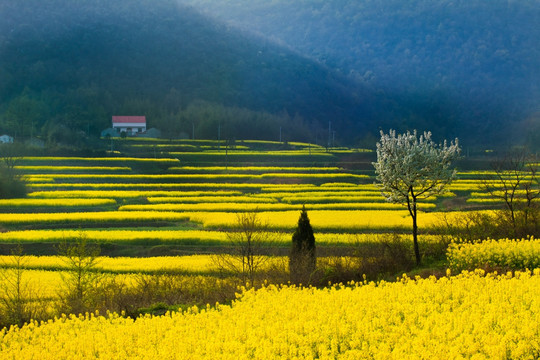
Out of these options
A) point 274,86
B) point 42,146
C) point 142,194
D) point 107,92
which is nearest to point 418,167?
point 142,194

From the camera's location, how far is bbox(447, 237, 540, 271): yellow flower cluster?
16.2 metres

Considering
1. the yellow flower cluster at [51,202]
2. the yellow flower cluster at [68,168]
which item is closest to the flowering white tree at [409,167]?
the yellow flower cluster at [51,202]

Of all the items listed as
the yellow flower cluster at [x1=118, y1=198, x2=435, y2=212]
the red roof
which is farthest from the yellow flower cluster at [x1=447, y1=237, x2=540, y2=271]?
the red roof

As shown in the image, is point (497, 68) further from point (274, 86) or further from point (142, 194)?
point (142, 194)

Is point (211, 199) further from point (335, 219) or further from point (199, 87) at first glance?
point (199, 87)

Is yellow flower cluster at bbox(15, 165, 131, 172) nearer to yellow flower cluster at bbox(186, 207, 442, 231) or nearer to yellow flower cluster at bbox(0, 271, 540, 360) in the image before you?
yellow flower cluster at bbox(186, 207, 442, 231)

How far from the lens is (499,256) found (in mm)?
16516

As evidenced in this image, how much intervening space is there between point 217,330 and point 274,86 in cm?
12766

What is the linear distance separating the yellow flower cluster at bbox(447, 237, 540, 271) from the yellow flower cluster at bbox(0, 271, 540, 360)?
358 centimetres

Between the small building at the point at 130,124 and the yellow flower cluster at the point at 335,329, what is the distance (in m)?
87.7

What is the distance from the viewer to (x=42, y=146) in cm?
7119

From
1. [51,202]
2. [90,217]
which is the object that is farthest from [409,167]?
[51,202]

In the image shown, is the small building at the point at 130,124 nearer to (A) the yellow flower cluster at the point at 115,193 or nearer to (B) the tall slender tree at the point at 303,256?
(A) the yellow flower cluster at the point at 115,193

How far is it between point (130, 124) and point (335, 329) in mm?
93150
